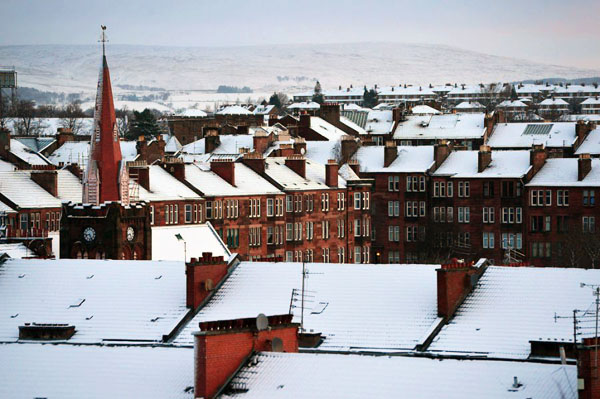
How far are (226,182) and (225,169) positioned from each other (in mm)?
1195

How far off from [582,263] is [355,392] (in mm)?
79726

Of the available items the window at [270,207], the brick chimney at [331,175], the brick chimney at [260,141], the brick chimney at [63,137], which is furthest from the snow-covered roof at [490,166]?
the brick chimney at [63,137]

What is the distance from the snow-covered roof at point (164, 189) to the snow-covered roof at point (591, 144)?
208 feet

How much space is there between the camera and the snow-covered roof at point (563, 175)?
142000 millimetres

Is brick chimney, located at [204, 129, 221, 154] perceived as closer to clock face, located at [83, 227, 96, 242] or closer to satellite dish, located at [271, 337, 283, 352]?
clock face, located at [83, 227, 96, 242]

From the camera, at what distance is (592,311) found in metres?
59.6

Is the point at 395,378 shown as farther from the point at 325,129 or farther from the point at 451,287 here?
the point at 325,129

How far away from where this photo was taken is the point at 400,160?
15525 centimetres

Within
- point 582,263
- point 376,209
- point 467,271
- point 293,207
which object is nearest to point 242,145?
point 376,209

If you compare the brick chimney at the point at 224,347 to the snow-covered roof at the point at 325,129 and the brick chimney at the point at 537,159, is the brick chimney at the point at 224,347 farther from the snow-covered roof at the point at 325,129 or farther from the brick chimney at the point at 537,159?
the snow-covered roof at the point at 325,129

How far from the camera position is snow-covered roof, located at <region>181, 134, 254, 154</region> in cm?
16388

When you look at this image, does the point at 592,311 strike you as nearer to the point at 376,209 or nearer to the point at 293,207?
the point at 293,207

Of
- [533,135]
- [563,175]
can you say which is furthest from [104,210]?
[533,135]

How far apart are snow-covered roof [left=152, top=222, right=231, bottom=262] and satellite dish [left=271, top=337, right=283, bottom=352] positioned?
1922 inches
